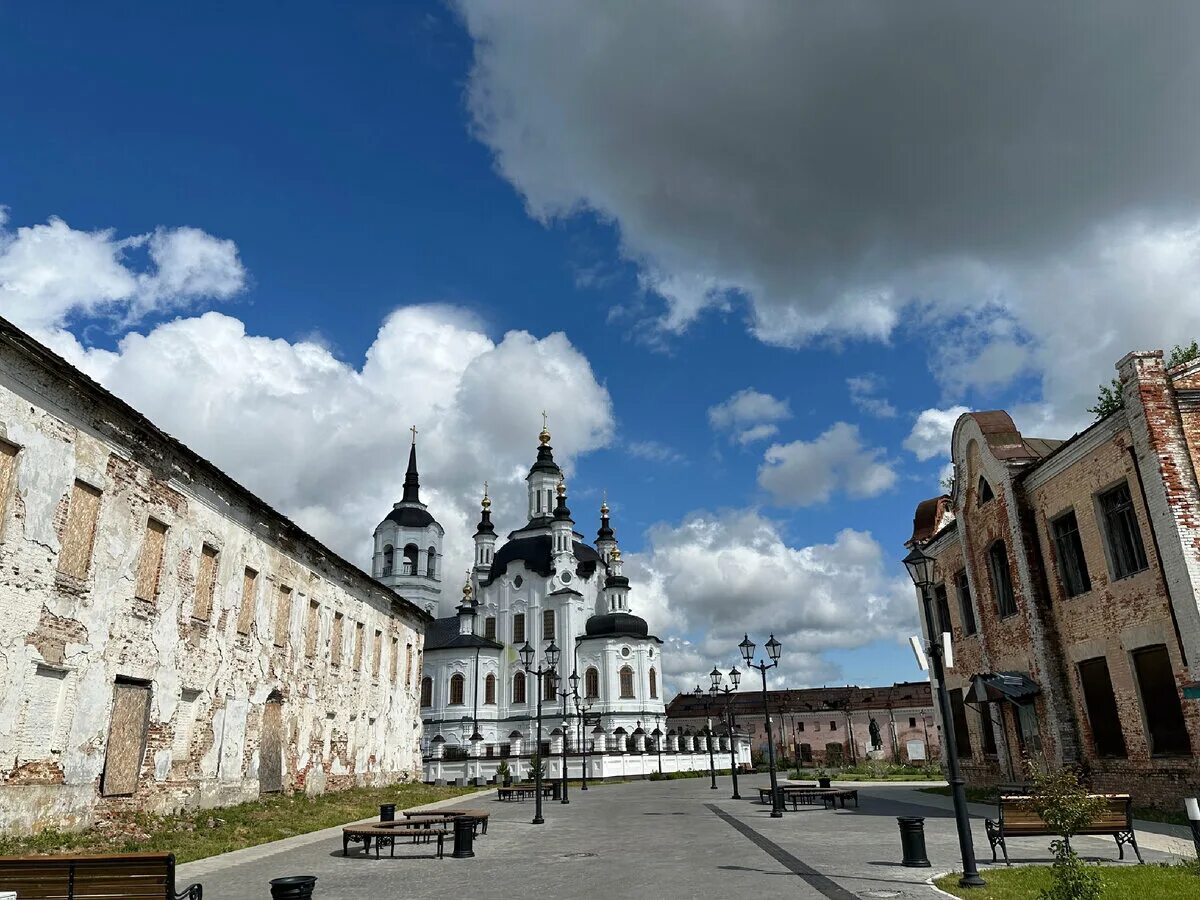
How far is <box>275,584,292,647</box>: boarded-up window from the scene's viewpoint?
76.2 feet

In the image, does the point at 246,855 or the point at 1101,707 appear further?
the point at 1101,707

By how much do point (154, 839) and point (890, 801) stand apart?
19346mm

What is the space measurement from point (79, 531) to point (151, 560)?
96.8 inches

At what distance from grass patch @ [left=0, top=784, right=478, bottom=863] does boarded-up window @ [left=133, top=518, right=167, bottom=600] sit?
170 inches

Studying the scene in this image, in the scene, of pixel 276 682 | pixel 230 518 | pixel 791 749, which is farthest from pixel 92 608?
pixel 791 749

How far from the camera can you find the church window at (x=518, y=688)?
7025cm

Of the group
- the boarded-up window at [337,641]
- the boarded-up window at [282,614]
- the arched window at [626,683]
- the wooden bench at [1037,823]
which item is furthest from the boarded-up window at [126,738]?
the arched window at [626,683]

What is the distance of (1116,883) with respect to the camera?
9.16 meters

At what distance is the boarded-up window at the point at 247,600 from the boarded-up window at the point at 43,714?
6.79 metres

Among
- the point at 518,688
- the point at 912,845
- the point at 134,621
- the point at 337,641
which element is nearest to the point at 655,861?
the point at 912,845

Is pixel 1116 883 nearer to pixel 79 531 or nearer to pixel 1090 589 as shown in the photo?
pixel 1090 589

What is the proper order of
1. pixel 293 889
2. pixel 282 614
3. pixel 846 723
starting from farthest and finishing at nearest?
pixel 846 723 < pixel 282 614 < pixel 293 889

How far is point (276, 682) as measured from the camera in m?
22.9

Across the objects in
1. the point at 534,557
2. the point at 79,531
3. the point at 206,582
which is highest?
the point at 534,557
